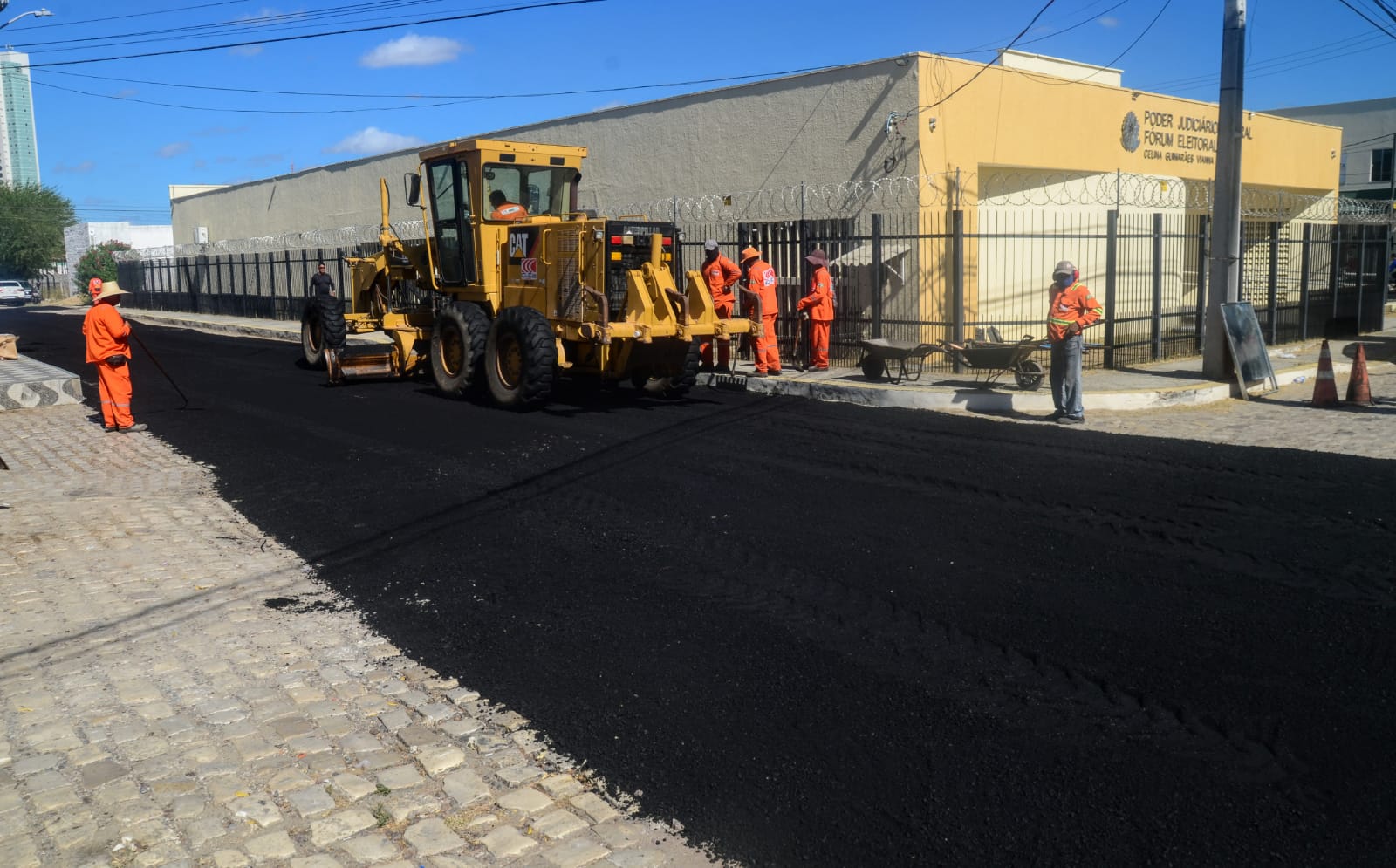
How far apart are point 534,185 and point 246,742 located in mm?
10646

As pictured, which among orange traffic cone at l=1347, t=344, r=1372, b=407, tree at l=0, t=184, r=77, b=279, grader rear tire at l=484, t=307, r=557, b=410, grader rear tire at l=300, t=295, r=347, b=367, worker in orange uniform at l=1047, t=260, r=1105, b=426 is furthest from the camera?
tree at l=0, t=184, r=77, b=279

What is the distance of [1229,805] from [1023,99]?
17.1 m

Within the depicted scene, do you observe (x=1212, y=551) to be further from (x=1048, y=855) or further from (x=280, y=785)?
(x=280, y=785)

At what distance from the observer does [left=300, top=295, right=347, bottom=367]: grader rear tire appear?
55.1ft

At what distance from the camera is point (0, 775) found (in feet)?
14.5

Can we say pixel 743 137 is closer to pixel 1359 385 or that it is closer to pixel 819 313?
pixel 819 313

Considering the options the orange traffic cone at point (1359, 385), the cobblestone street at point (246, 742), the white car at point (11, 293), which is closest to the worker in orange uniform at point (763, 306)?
the orange traffic cone at point (1359, 385)

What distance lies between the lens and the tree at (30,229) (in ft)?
236

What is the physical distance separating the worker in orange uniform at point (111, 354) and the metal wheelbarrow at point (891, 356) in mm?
8644

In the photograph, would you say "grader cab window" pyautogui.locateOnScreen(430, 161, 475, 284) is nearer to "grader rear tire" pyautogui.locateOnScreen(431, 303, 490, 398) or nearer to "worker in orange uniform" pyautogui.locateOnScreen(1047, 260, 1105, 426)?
"grader rear tire" pyautogui.locateOnScreen(431, 303, 490, 398)

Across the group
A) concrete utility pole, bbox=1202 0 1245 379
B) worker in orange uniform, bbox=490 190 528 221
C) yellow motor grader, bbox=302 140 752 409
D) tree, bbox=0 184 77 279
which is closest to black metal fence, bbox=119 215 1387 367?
concrete utility pole, bbox=1202 0 1245 379

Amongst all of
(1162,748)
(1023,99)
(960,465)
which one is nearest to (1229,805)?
(1162,748)

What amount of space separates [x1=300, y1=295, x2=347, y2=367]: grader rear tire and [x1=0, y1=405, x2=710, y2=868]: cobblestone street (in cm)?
954

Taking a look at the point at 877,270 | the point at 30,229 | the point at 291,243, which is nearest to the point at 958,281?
the point at 877,270
